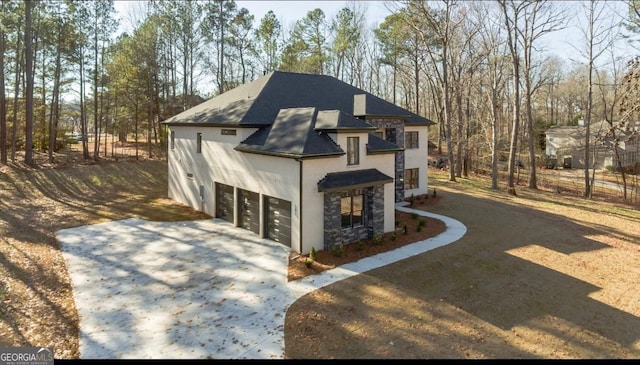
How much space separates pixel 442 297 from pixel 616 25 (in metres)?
27.3

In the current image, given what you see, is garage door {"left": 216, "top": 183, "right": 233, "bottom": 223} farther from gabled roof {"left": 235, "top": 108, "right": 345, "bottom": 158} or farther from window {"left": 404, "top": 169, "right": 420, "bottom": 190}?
window {"left": 404, "top": 169, "right": 420, "bottom": 190}

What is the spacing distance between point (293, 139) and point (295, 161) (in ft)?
4.02

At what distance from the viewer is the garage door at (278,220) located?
15.6m

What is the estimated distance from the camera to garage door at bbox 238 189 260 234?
1745 centimetres

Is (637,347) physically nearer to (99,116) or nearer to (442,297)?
(442,297)

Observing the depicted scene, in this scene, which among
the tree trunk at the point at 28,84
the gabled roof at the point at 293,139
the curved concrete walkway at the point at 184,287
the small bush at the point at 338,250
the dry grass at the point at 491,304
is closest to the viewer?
the curved concrete walkway at the point at 184,287

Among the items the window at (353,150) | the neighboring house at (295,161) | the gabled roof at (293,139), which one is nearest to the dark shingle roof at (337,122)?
the neighboring house at (295,161)

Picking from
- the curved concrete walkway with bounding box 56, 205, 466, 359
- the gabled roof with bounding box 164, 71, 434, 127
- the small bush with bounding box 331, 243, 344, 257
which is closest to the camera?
the curved concrete walkway with bounding box 56, 205, 466, 359

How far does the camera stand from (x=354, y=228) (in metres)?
16.2

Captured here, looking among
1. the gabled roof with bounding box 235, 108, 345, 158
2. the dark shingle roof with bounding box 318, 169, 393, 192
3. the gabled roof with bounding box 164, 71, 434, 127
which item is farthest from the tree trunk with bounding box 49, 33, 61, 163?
the dark shingle roof with bounding box 318, 169, 393, 192

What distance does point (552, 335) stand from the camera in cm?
977

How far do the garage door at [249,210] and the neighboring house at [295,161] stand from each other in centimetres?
5

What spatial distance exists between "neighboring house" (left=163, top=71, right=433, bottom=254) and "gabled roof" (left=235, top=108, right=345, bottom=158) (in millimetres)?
55

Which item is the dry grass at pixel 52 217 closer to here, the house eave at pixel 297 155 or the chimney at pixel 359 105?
the house eave at pixel 297 155
